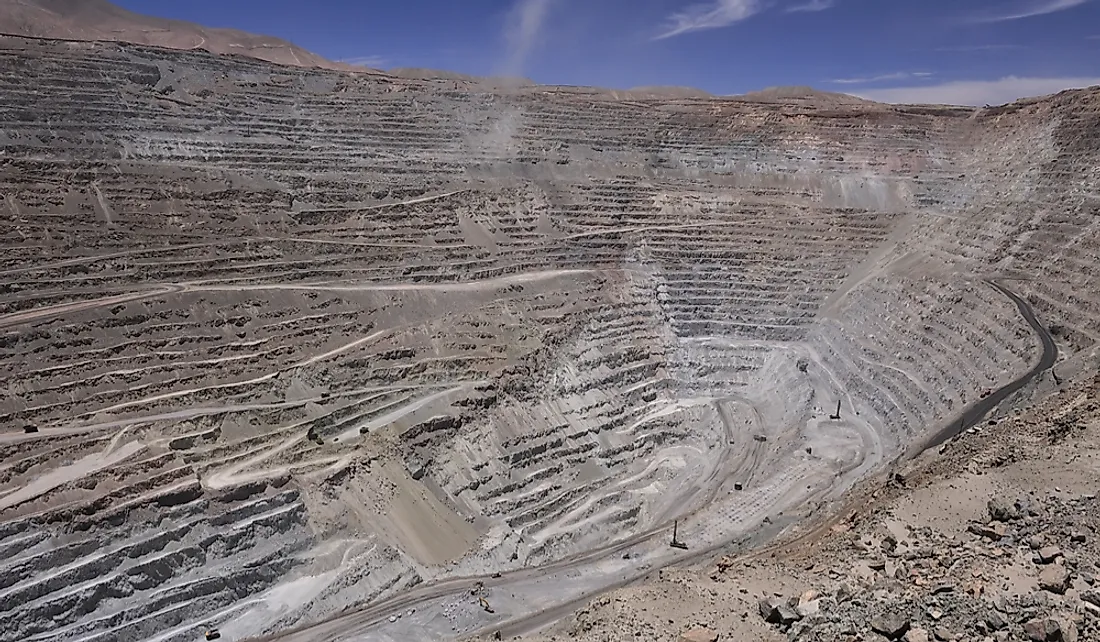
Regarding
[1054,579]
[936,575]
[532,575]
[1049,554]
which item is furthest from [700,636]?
[532,575]

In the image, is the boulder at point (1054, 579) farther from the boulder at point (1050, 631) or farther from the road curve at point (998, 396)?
the road curve at point (998, 396)

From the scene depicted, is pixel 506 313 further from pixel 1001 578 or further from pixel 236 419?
pixel 1001 578

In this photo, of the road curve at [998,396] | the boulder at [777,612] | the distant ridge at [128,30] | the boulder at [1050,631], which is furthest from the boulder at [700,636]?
the distant ridge at [128,30]

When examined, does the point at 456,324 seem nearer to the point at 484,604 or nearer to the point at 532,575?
the point at 532,575

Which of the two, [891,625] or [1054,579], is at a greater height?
[891,625]

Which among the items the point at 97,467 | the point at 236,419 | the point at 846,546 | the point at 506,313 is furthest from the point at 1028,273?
the point at 97,467

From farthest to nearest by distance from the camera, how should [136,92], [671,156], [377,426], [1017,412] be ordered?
[671,156] < [136,92] < [377,426] < [1017,412]

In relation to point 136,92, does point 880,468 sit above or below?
below
